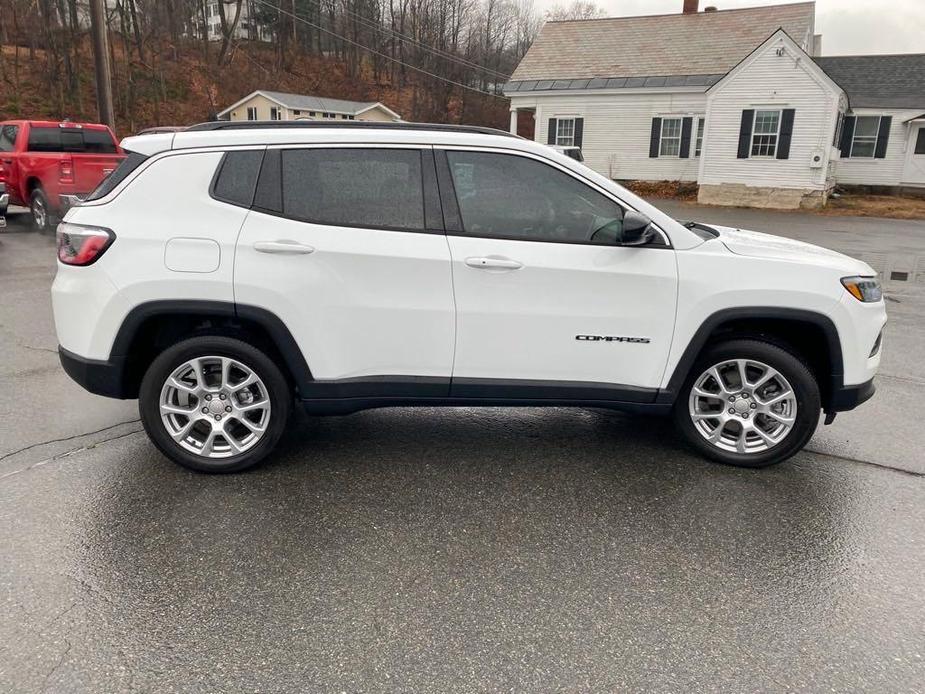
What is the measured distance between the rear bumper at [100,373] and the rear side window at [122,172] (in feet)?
2.98

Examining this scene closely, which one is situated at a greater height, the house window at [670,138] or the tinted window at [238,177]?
the house window at [670,138]

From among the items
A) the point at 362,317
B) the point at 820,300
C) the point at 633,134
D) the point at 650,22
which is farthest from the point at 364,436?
the point at 650,22

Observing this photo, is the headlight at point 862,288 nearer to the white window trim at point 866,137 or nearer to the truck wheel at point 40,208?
the truck wheel at point 40,208

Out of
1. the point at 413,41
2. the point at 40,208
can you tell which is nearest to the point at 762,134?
the point at 40,208

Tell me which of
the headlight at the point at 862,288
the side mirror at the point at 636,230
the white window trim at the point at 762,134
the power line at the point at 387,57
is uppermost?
the power line at the point at 387,57

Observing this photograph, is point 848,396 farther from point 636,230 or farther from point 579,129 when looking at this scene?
point 579,129

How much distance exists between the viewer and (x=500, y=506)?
11.9 ft

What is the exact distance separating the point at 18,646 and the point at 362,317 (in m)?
2.06

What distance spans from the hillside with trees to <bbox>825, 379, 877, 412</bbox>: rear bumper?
44.0 m

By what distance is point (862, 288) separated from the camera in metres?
3.92

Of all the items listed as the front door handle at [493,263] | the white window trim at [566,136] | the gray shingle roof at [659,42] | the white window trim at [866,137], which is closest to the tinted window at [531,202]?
the front door handle at [493,263]

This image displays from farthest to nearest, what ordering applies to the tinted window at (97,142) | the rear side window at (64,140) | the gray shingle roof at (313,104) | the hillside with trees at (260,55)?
the gray shingle roof at (313,104) < the hillside with trees at (260,55) < the tinted window at (97,142) < the rear side window at (64,140)

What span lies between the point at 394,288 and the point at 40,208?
13.2m

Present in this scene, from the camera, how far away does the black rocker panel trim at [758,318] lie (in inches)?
151
